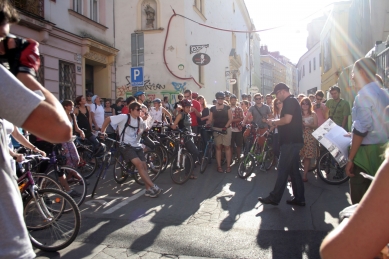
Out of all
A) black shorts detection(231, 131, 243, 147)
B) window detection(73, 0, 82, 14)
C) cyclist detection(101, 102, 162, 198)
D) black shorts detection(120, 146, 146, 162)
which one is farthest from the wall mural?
black shorts detection(120, 146, 146, 162)

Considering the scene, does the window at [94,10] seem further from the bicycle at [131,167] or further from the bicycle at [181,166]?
the bicycle at [181,166]

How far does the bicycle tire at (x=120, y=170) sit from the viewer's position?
7.25 m

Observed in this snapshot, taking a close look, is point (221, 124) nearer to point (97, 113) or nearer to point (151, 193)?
point (151, 193)

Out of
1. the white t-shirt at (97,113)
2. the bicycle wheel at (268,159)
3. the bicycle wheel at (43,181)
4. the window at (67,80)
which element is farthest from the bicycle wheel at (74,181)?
the window at (67,80)

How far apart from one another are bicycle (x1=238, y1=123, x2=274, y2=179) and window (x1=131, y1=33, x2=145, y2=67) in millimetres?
11080

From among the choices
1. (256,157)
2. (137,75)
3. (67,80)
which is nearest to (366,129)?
(256,157)

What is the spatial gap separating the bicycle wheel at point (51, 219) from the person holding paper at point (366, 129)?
10.1ft

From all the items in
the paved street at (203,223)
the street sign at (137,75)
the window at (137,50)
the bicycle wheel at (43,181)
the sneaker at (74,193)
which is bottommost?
the paved street at (203,223)

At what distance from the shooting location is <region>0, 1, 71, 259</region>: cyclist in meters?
1.23

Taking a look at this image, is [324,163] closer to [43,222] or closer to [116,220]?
[116,220]

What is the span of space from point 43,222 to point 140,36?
15.7 metres

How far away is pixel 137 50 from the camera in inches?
738

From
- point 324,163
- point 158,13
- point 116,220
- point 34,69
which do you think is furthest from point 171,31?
point 34,69

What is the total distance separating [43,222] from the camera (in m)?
4.18
